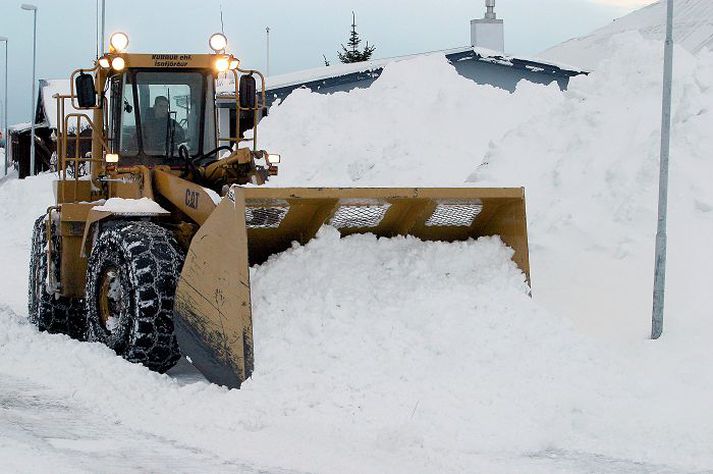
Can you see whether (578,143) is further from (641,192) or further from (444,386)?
A: (444,386)

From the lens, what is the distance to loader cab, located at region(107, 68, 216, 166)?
29.5 feet

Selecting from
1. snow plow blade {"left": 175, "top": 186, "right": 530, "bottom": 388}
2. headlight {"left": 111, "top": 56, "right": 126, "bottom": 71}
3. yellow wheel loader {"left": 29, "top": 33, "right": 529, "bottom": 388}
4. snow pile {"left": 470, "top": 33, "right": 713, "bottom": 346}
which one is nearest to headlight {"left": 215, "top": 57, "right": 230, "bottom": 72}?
yellow wheel loader {"left": 29, "top": 33, "right": 529, "bottom": 388}

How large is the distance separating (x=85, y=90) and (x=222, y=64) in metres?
1.13

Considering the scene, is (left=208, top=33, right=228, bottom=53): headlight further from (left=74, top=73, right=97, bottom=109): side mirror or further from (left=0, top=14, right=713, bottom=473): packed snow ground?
(left=0, top=14, right=713, bottom=473): packed snow ground

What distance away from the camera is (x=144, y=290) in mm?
7570

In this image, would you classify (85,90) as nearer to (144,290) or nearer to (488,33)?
(144,290)

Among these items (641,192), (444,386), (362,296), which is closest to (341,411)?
(444,386)

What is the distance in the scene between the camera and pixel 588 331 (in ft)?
28.5

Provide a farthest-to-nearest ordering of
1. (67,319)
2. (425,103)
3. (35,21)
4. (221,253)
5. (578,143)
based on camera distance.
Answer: (35,21), (425,103), (578,143), (67,319), (221,253)

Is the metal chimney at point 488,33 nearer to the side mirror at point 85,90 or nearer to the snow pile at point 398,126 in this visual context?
the snow pile at point 398,126

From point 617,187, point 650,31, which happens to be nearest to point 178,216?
point 617,187

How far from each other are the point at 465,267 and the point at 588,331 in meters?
1.37

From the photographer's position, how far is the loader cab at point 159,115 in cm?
898

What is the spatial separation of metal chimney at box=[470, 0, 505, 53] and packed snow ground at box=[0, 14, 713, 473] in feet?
55.9
